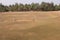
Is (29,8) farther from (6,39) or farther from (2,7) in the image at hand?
(6,39)

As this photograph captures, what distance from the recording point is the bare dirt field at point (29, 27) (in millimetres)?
11188

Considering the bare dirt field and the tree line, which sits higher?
the bare dirt field

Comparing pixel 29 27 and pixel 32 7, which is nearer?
pixel 29 27

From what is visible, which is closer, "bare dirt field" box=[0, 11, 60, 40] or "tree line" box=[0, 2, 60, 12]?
"bare dirt field" box=[0, 11, 60, 40]

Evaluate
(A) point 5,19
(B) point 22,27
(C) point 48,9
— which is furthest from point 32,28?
(C) point 48,9

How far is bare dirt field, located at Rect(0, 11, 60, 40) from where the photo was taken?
1119 cm

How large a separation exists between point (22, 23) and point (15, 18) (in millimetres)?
1633

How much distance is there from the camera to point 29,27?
42.5 ft

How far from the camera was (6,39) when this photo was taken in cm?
1065

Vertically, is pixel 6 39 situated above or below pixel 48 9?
above

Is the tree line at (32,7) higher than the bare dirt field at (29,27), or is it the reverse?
the bare dirt field at (29,27)

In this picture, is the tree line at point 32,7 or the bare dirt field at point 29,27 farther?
the tree line at point 32,7

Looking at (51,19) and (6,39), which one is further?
(51,19)

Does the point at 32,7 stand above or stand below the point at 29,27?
below
